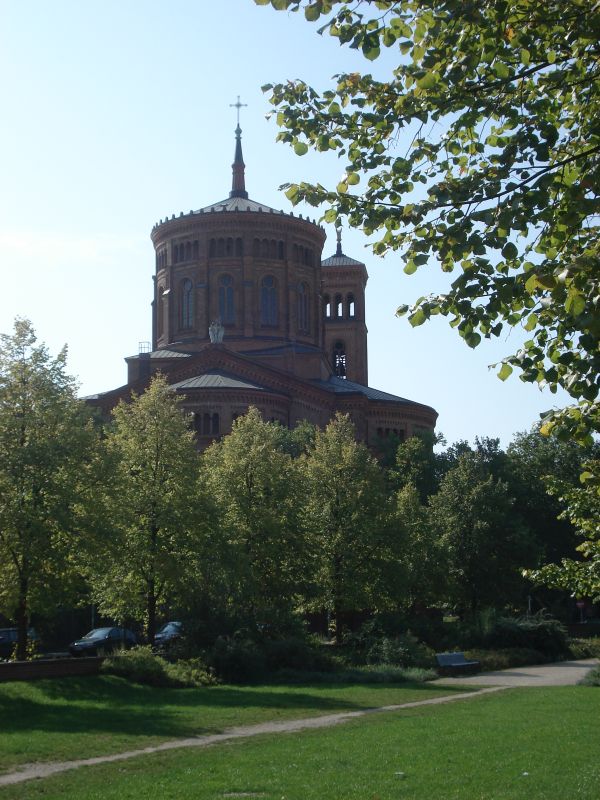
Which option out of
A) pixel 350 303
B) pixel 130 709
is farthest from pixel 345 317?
pixel 130 709

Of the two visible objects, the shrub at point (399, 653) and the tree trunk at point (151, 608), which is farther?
the shrub at point (399, 653)

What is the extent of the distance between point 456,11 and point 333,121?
1.81 metres

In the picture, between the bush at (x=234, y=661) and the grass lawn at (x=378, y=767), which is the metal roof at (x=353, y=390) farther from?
the grass lawn at (x=378, y=767)

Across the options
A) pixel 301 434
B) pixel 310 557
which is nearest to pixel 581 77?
pixel 310 557

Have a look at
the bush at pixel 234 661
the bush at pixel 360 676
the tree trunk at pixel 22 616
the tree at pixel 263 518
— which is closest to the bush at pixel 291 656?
the bush at pixel 360 676

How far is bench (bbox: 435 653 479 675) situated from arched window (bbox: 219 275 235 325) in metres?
41.6

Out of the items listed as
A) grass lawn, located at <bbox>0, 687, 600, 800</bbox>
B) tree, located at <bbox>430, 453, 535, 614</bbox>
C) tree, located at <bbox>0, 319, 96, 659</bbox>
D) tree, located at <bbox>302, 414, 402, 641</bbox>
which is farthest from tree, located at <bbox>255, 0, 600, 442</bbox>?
tree, located at <bbox>430, 453, 535, 614</bbox>

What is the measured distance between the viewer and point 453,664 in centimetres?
3556

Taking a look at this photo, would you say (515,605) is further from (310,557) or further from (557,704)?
(557,704)

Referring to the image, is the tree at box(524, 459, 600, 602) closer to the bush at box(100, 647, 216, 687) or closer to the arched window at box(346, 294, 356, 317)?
the bush at box(100, 647, 216, 687)

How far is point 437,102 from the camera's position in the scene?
9.54 m

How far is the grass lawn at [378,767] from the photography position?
44.2 ft

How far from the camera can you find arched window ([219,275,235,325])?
74250mm

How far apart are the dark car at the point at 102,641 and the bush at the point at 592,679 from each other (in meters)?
16.3
